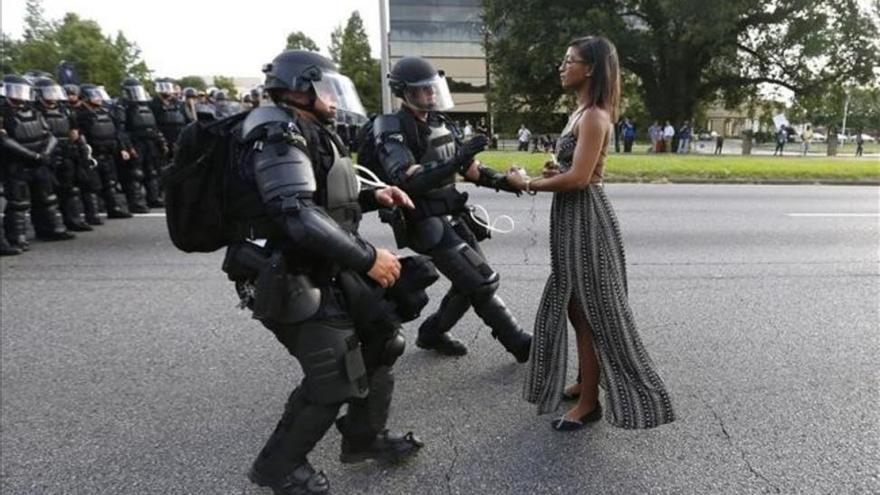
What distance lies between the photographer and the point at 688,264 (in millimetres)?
6160

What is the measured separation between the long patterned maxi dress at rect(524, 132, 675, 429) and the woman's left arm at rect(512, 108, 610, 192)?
0.10 meters

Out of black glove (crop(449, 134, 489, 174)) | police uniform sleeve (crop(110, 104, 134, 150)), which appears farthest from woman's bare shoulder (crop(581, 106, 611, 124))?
police uniform sleeve (crop(110, 104, 134, 150))

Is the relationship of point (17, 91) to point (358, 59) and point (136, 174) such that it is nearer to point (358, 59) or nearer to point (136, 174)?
point (136, 174)

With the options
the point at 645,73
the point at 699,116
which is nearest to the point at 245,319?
the point at 645,73

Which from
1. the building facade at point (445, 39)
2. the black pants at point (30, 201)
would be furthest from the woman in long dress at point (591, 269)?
the building facade at point (445, 39)

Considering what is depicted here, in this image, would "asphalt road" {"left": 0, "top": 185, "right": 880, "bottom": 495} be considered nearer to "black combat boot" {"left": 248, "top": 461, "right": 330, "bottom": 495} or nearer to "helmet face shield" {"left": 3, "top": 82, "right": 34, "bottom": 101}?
"black combat boot" {"left": 248, "top": 461, "right": 330, "bottom": 495}

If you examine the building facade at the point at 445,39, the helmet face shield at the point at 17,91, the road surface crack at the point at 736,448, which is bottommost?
the road surface crack at the point at 736,448

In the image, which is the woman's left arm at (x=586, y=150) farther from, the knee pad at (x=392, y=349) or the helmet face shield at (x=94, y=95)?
the helmet face shield at (x=94, y=95)

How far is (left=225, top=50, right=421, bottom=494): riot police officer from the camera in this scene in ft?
6.63

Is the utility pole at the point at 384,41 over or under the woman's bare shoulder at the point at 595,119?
over

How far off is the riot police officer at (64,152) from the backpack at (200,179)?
6514 millimetres

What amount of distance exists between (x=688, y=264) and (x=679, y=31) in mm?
27653

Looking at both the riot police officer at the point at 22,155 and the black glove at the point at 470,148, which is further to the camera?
the riot police officer at the point at 22,155

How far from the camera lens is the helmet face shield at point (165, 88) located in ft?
33.9
